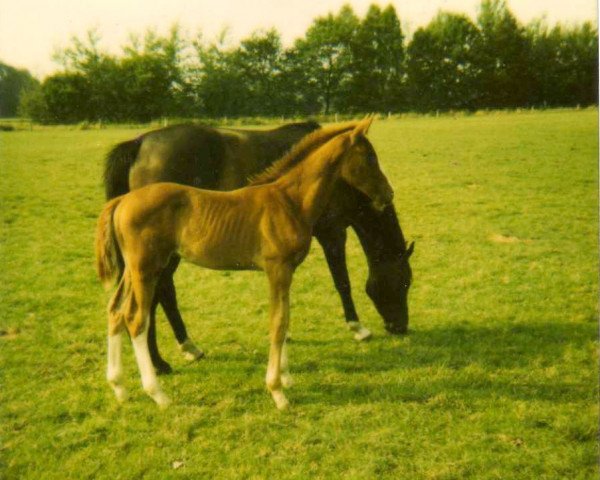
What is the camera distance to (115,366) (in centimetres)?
373

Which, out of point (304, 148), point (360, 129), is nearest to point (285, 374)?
point (304, 148)

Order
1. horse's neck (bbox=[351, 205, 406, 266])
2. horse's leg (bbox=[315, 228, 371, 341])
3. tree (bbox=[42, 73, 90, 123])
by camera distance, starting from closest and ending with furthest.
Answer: horse's neck (bbox=[351, 205, 406, 266]) < horse's leg (bbox=[315, 228, 371, 341]) < tree (bbox=[42, 73, 90, 123])

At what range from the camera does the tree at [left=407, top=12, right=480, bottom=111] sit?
22.8m

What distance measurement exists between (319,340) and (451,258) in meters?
3.23

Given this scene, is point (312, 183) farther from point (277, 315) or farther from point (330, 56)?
point (330, 56)

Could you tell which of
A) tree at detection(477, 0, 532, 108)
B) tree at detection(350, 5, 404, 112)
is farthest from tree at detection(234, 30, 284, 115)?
tree at detection(477, 0, 532, 108)

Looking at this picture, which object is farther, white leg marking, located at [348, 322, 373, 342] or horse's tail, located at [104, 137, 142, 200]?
white leg marking, located at [348, 322, 373, 342]

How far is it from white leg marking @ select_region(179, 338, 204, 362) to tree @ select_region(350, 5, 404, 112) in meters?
8.39

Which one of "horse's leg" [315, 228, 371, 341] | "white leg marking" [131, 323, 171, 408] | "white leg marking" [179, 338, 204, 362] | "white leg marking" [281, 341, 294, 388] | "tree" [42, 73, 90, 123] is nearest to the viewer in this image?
"white leg marking" [131, 323, 171, 408]

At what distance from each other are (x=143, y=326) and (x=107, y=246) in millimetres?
628

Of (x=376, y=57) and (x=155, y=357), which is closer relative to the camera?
(x=155, y=357)

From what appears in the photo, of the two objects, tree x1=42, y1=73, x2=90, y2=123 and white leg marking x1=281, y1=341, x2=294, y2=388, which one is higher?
tree x1=42, y1=73, x2=90, y2=123

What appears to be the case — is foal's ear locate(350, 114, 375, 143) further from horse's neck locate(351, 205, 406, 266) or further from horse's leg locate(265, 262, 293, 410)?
horse's neck locate(351, 205, 406, 266)

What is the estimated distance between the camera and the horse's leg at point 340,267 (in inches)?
203
